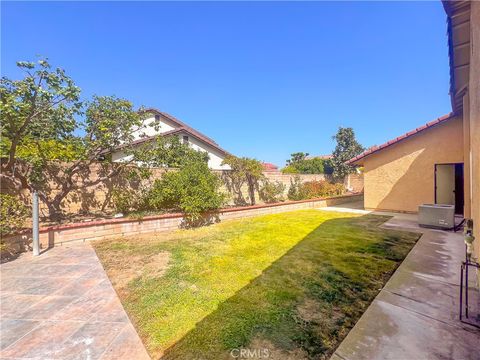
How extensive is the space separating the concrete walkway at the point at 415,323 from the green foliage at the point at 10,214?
8151 mm

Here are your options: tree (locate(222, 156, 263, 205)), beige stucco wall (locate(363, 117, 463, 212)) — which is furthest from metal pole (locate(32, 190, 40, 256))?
beige stucco wall (locate(363, 117, 463, 212))

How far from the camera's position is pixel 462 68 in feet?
19.9

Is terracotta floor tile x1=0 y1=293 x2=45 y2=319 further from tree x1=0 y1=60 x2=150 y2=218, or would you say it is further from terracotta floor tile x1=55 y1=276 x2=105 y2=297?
tree x1=0 y1=60 x2=150 y2=218

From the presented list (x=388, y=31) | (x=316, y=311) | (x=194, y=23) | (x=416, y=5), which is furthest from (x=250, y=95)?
(x=316, y=311)

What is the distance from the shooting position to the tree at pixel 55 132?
5792 millimetres

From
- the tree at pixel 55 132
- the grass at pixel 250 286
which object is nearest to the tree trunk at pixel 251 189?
the grass at pixel 250 286

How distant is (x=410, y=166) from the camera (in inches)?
446

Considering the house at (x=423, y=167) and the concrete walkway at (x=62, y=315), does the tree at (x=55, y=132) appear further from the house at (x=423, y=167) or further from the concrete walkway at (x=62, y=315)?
the house at (x=423, y=167)

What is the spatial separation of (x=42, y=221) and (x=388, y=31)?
1690cm

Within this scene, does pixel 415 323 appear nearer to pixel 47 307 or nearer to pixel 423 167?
pixel 47 307

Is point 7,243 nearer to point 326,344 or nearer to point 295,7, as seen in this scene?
point 326,344

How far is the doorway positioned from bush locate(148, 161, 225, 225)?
11740 mm

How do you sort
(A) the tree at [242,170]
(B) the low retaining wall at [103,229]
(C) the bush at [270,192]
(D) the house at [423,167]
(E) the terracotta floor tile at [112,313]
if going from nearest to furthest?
(E) the terracotta floor tile at [112,313] → (B) the low retaining wall at [103,229] → (D) the house at [423,167] → (A) the tree at [242,170] → (C) the bush at [270,192]

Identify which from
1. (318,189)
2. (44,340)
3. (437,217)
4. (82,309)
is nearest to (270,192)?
(318,189)
